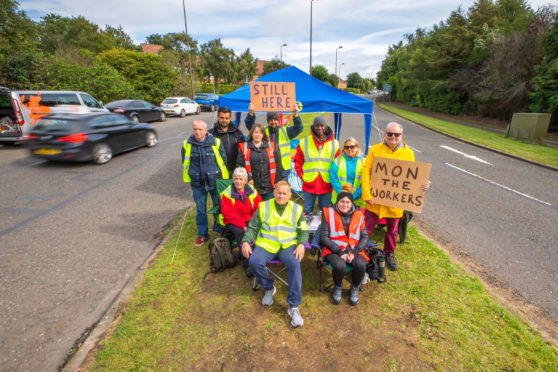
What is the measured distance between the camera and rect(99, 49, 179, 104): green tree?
1022 inches

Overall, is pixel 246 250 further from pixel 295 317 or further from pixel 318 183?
pixel 318 183

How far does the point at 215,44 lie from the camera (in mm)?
51250

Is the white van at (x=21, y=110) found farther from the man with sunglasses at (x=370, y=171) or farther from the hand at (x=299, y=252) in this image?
the man with sunglasses at (x=370, y=171)

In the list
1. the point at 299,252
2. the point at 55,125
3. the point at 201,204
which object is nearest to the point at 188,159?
the point at 201,204

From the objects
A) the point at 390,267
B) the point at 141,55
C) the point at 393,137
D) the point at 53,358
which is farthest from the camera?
the point at 141,55

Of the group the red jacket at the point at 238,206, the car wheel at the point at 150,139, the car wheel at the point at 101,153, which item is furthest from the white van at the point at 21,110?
the red jacket at the point at 238,206

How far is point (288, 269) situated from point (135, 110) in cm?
1701

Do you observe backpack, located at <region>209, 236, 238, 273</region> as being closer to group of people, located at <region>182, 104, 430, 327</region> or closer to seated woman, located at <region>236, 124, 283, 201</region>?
group of people, located at <region>182, 104, 430, 327</region>

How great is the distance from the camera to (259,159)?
171 inches

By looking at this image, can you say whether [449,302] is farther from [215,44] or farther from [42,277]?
[215,44]

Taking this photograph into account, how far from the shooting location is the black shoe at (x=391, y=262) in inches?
153

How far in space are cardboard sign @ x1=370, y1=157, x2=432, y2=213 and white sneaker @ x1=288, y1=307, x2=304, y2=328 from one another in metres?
1.87

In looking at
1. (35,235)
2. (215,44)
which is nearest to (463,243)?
(35,235)

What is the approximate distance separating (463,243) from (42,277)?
659 centimetres
